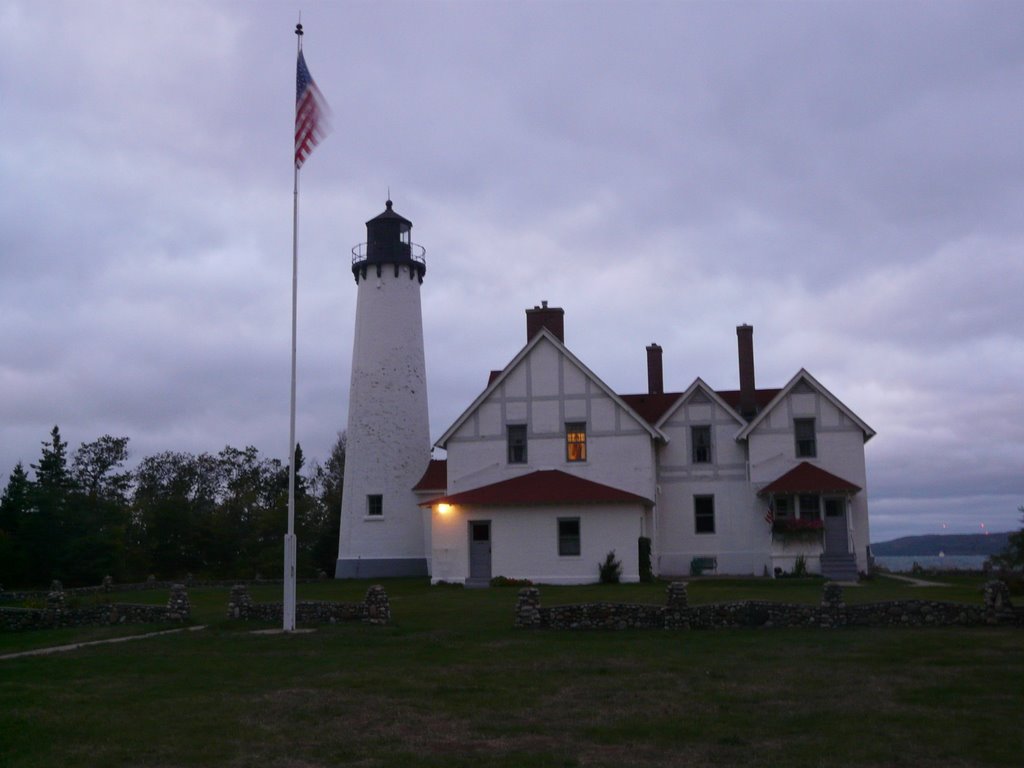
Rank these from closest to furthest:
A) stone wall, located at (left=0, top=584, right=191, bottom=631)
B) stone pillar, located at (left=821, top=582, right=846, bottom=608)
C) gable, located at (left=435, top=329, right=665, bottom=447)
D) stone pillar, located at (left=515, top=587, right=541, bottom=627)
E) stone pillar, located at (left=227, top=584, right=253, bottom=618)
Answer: stone pillar, located at (left=821, top=582, right=846, bottom=608) → stone pillar, located at (left=515, top=587, right=541, bottom=627) → stone pillar, located at (left=227, top=584, right=253, bottom=618) → stone wall, located at (left=0, top=584, right=191, bottom=631) → gable, located at (left=435, top=329, right=665, bottom=447)

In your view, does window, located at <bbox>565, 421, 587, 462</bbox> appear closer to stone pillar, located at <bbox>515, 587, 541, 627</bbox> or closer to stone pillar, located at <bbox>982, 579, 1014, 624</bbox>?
stone pillar, located at <bbox>515, 587, 541, 627</bbox>

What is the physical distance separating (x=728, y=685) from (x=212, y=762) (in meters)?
6.66

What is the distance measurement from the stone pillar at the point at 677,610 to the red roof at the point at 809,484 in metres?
16.1

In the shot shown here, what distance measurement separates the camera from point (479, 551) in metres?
34.7

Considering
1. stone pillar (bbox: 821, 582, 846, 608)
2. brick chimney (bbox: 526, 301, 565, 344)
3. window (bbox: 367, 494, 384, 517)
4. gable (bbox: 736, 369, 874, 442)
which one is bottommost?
stone pillar (bbox: 821, 582, 846, 608)

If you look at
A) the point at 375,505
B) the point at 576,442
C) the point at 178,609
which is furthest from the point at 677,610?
the point at 375,505

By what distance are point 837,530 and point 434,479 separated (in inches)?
607

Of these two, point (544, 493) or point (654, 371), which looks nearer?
point (544, 493)

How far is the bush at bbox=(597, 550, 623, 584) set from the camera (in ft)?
109

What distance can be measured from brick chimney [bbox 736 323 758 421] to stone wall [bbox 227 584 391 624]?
834 inches

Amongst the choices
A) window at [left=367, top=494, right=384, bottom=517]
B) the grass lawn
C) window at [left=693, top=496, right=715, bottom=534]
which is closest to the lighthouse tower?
window at [left=367, top=494, right=384, bottom=517]

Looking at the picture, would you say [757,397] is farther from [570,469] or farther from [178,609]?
[178,609]

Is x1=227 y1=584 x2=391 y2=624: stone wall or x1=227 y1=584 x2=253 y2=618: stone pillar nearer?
x1=227 y1=584 x2=391 y2=624: stone wall

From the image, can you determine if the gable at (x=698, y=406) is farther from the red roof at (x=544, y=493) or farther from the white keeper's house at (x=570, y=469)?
the red roof at (x=544, y=493)
